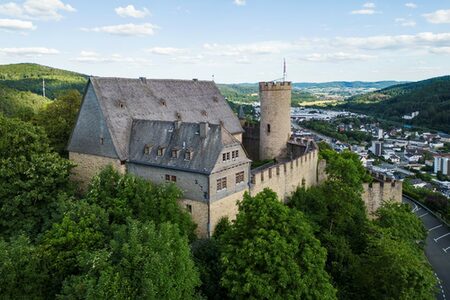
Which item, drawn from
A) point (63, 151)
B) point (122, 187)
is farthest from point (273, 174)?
point (63, 151)

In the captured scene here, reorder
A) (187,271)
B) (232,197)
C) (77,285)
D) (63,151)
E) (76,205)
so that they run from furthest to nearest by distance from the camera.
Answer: (63,151)
(232,197)
(76,205)
(187,271)
(77,285)

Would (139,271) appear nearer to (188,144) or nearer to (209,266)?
(209,266)

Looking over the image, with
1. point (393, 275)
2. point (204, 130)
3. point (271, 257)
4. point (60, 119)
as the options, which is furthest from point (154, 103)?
point (393, 275)

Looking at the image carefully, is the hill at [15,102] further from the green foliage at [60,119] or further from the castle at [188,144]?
the castle at [188,144]

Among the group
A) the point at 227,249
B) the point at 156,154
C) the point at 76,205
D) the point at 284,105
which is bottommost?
the point at 227,249

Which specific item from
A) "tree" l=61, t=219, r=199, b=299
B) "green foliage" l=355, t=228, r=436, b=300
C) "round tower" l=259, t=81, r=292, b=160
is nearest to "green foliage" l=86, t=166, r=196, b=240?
"tree" l=61, t=219, r=199, b=299

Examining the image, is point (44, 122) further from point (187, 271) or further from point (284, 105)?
point (187, 271)
